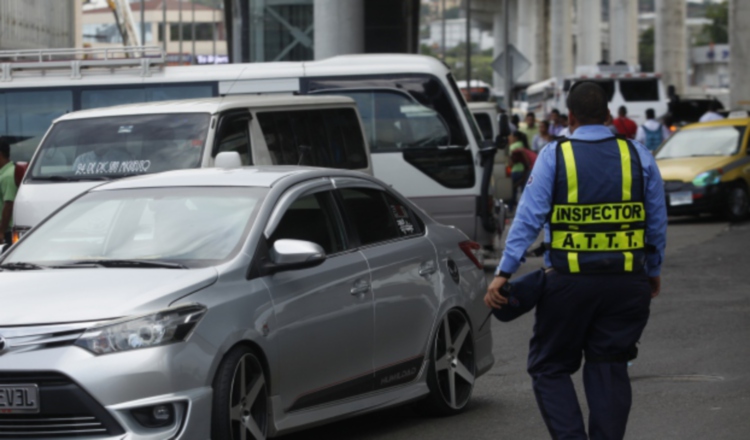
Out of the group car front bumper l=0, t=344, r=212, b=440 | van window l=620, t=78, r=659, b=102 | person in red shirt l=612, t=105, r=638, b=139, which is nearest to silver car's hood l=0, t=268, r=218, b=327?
car front bumper l=0, t=344, r=212, b=440

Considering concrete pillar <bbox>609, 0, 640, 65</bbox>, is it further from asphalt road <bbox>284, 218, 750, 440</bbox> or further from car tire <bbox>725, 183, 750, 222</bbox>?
asphalt road <bbox>284, 218, 750, 440</bbox>

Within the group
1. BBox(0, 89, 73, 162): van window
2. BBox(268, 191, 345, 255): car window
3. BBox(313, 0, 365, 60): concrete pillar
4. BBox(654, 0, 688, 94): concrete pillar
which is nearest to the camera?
BBox(268, 191, 345, 255): car window

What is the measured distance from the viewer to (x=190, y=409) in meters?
6.33

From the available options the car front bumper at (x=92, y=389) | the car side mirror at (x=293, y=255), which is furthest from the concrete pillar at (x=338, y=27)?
the car front bumper at (x=92, y=389)

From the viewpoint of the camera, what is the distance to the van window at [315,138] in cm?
1362

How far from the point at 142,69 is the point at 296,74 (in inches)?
70.6

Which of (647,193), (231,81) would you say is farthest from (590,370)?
(231,81)

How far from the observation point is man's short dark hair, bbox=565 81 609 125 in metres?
6.56

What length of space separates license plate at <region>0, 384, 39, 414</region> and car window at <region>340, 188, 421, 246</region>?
2.39 meters

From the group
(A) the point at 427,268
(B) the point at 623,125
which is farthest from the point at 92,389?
(B) the point at 623,125

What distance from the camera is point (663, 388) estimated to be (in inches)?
372

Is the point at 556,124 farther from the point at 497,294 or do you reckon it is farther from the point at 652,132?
the point at 497,294

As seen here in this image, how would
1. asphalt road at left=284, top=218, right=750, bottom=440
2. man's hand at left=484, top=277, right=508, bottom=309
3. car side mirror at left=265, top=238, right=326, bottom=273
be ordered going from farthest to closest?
asphalt road at left=284, top=218, right=750, bottom=440 < car side mirror at left=265, top=238, right=326, bottom=273 < man's hand at left=484, top=277, right=508, bottom=309

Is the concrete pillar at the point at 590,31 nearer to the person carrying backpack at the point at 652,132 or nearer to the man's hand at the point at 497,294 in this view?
the person carrying backpack at the point at 652,132
